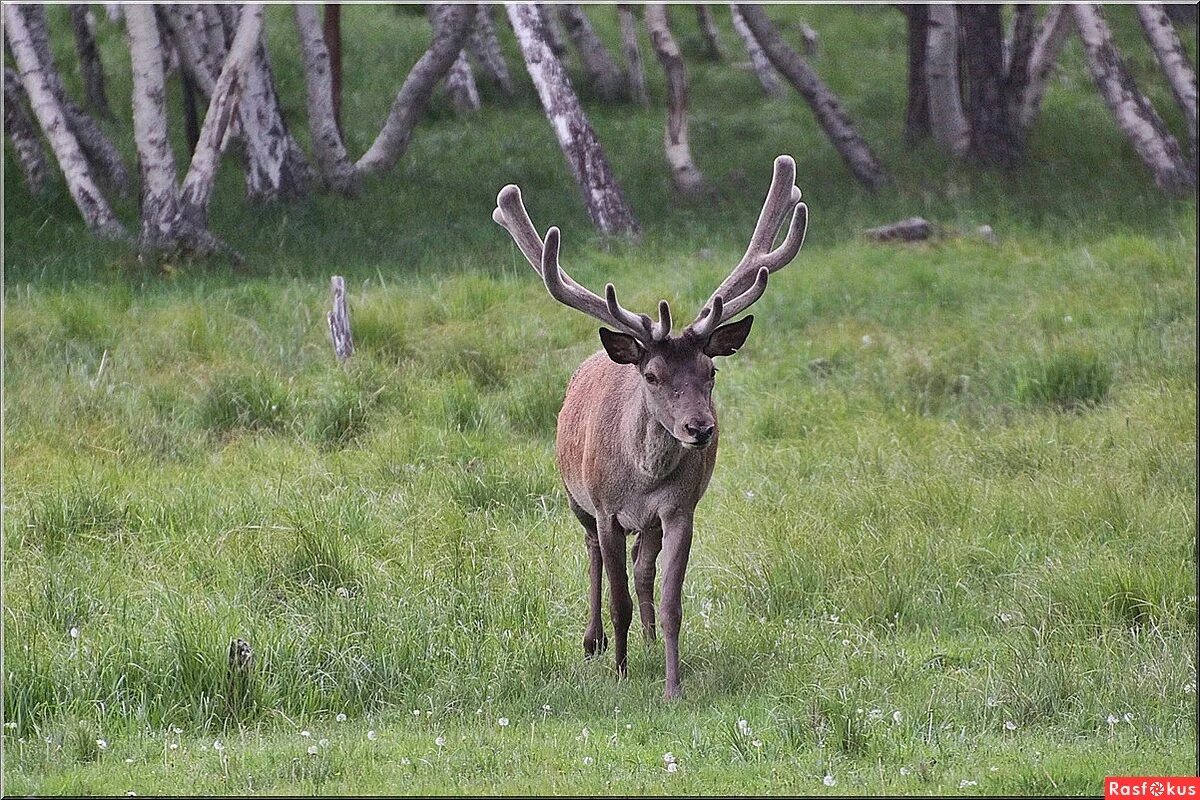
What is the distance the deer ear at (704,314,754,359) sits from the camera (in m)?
5.85

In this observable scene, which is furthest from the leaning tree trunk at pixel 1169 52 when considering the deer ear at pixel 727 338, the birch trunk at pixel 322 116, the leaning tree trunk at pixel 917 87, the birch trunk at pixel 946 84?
the deer ear at pixel 727 338

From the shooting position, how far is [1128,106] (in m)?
15.1

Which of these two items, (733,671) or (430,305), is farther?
(430,305)

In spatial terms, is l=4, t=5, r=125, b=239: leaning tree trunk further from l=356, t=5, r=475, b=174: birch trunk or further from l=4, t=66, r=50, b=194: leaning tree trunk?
l=356, t=5, r=475, b=174: birch trunk

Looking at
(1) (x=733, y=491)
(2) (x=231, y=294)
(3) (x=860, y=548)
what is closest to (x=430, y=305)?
Result: (2) (x=231, y=294)

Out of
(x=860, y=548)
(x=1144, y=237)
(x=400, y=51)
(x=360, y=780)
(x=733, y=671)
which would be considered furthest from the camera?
(x=400, y=51)

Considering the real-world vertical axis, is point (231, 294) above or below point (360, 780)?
below

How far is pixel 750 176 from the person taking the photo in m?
17.0

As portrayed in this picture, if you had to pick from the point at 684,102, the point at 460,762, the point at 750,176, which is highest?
the point at 460,762

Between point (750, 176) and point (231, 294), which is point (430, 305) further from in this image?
point (750, 176)

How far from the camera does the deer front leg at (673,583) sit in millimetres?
6160

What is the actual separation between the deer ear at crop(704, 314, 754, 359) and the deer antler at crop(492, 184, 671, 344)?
0.60ft

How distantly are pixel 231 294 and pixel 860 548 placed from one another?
6036 millimetres

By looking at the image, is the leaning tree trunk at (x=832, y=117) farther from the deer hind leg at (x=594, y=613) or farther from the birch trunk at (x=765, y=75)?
the deer hind leg at (x=594, y=613)
